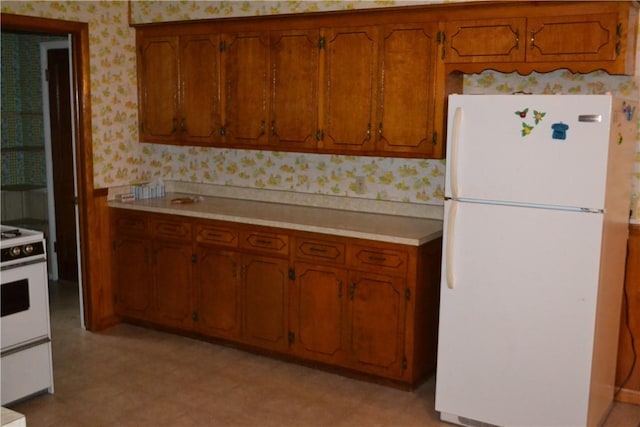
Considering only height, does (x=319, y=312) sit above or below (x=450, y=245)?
below

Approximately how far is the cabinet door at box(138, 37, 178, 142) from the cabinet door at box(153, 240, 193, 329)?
0.85 m

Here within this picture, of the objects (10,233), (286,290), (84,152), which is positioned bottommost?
(286,290)

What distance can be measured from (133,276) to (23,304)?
1.32 metres

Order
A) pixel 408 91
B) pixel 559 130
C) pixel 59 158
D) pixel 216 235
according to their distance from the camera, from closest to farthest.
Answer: pixel 559 130 < pixel 408 91 < pixel 216 235 < pixel 59 158

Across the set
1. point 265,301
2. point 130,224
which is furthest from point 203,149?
point 265,301

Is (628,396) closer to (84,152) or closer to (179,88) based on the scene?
(179,88)

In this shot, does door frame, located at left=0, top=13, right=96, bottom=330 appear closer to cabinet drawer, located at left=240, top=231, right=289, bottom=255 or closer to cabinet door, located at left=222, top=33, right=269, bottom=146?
cabinet door, located at left=222, top=33, right=269, bottom=146

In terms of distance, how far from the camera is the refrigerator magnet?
3.11 m

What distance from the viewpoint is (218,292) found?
464 cm

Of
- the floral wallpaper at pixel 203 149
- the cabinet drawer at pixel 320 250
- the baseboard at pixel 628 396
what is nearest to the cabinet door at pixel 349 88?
the floral wallpaper at pixel 203 149

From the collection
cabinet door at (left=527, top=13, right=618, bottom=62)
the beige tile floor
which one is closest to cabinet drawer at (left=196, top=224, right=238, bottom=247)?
the beige tile floor

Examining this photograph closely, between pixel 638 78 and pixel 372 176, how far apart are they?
1.71 metres

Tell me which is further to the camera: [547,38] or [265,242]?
[265,242]

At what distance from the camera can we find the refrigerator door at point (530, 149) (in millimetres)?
3064
